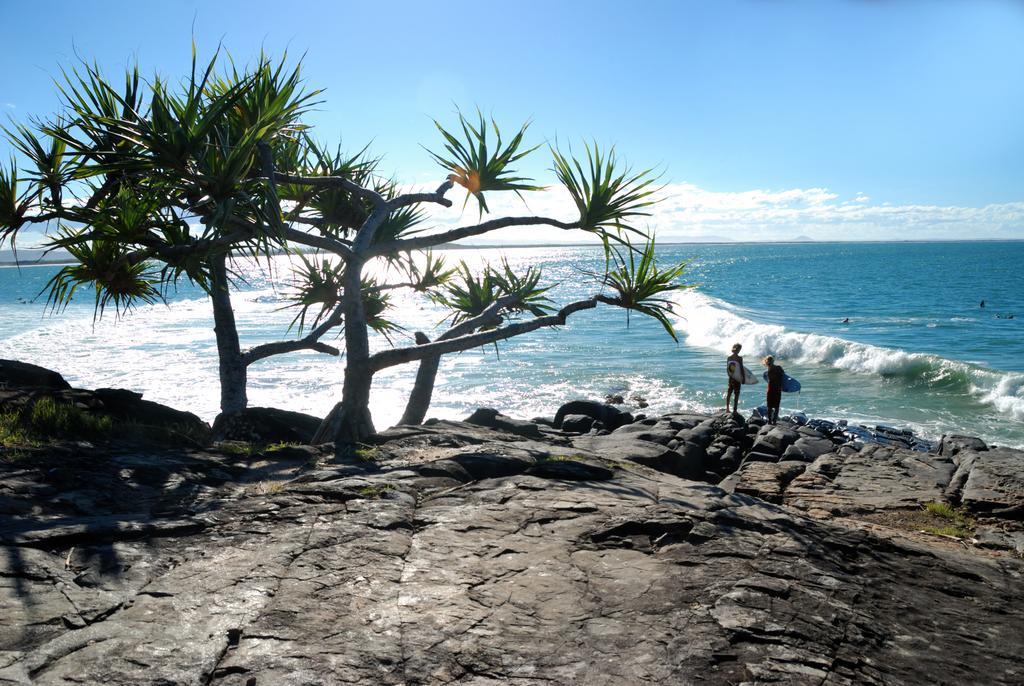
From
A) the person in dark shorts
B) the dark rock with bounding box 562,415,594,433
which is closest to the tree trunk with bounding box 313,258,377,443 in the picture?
the dark rock with bounding box 562,415,594,433

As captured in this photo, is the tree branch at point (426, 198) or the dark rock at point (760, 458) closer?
the tree branch at point (426, 198)

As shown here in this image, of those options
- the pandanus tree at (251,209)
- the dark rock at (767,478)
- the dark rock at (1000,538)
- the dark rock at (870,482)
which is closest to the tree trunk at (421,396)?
the pandanus tree at (251,209)

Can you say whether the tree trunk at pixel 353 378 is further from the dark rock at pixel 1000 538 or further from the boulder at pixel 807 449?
the boulder at pixel 807 449

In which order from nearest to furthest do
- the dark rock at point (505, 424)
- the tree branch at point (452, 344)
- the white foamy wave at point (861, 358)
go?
the tree branch at point (452, 344) < the dark rock at point (505, 424) < the white foamy wave at point (861, 358)

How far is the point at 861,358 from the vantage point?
24.9 meters

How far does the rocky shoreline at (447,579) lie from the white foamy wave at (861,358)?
32.9 ft

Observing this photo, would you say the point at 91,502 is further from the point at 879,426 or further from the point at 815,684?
the point at 879,426

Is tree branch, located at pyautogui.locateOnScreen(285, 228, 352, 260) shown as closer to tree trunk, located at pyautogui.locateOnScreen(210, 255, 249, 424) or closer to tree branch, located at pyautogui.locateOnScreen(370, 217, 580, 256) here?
tree branch, located at pyautogui.locateOnScreen(370, 217, 580, 256)

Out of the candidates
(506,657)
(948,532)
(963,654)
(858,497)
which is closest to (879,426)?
(858,497)

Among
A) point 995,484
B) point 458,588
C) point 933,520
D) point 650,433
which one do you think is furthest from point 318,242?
point 995,484

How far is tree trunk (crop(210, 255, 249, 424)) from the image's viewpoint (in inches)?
333

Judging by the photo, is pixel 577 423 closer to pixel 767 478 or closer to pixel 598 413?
pixel 598 413

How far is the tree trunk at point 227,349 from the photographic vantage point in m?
8.47

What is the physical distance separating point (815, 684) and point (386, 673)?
1707mm
